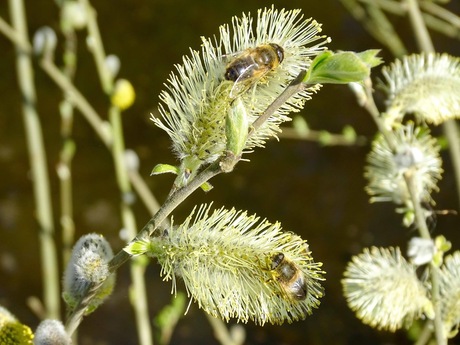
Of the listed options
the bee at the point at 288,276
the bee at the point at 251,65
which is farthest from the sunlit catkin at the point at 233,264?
the bee at the point at 251,65

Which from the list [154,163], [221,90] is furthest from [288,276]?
[154,163]

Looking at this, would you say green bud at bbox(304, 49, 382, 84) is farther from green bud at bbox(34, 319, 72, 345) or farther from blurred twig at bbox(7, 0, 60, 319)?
blurred twig at bbox(7, 0, 60, 319)

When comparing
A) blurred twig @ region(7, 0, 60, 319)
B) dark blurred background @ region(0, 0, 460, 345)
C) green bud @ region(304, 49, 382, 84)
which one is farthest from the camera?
dark blurred background @ region(0, 0, 460, 345)

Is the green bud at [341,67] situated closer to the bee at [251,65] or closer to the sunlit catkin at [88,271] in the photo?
the bee at [251,65]

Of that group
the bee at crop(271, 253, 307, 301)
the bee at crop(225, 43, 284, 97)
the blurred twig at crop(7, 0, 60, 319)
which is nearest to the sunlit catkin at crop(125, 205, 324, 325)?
the bee at crop(271, 253, 307, 301)

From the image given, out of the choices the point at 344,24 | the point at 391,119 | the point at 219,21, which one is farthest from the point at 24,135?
the point at 391,119

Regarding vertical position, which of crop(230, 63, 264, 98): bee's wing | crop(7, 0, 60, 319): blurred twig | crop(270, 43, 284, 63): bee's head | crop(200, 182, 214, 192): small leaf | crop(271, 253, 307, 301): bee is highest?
crop(7, 0, 60, 319): blurred twig
